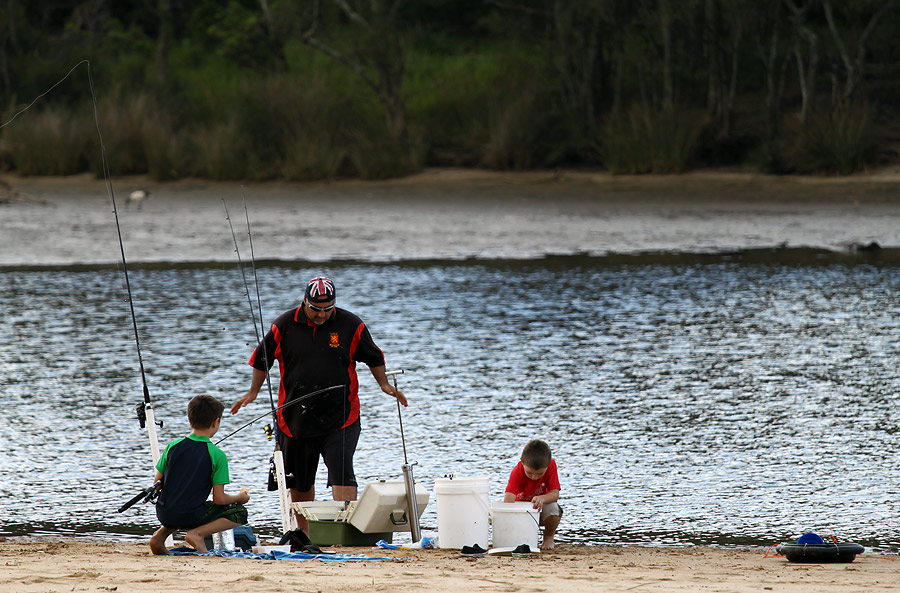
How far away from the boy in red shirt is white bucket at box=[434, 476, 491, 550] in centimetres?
26

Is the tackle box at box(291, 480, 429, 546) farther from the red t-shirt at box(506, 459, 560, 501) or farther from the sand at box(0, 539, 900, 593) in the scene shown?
the red t-shirt at box(506, 459, 560, 501)

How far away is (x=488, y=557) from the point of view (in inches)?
235

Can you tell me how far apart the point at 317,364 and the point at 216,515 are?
3.26 feet

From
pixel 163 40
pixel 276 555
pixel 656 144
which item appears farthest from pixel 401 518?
pixel 163 40

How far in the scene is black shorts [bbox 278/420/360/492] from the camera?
21.7 feet

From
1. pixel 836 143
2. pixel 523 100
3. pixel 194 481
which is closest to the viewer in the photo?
pixel 194 481

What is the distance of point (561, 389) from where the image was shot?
32.9 ft

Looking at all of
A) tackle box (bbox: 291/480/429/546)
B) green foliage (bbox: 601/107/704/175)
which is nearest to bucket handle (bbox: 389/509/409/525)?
tackle box (bbox: 291/480/429/546)

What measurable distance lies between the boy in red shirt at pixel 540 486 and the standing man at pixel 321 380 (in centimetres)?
72

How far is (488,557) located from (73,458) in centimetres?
339

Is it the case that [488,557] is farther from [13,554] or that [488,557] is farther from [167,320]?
[167,320]

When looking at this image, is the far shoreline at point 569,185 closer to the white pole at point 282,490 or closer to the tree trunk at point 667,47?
the tree trunk at point 667,47

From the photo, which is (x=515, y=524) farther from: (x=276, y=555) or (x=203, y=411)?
(x=203, y=411)

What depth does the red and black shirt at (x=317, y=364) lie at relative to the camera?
660 centimetres
